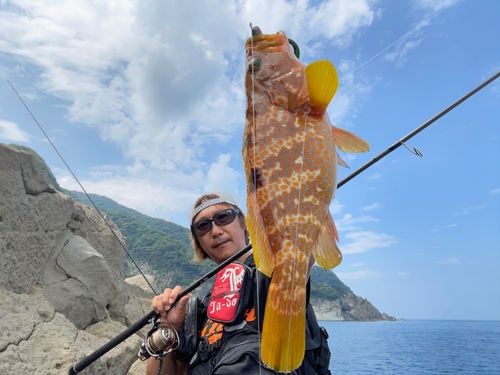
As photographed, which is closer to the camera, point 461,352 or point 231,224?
point 231,224

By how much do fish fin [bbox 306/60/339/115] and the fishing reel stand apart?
6.19 ft

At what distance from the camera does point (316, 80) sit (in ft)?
4.58

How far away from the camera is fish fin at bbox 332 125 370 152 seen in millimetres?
1547

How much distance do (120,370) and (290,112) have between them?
5.01 metres

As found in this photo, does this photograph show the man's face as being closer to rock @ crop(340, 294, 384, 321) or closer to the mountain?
the mountain

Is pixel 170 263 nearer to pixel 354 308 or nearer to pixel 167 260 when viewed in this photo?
pixel 167 260

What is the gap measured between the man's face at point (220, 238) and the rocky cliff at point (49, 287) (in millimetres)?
2812

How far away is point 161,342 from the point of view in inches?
79.8

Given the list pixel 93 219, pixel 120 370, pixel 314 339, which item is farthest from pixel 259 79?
pixel 93 219

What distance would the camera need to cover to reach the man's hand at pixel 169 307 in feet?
6.93

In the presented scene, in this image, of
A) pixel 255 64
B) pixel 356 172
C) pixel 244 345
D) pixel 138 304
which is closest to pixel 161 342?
pixel 244 345

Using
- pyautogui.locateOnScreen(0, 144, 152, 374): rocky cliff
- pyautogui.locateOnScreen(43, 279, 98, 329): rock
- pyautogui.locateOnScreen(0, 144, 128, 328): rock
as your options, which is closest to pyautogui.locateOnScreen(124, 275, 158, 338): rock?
pyautogui.locateOnScreen(0, 144, 152, 374): rocky cliff

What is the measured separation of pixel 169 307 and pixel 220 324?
0.52m

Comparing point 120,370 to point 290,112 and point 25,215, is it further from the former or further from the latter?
point 290,112
